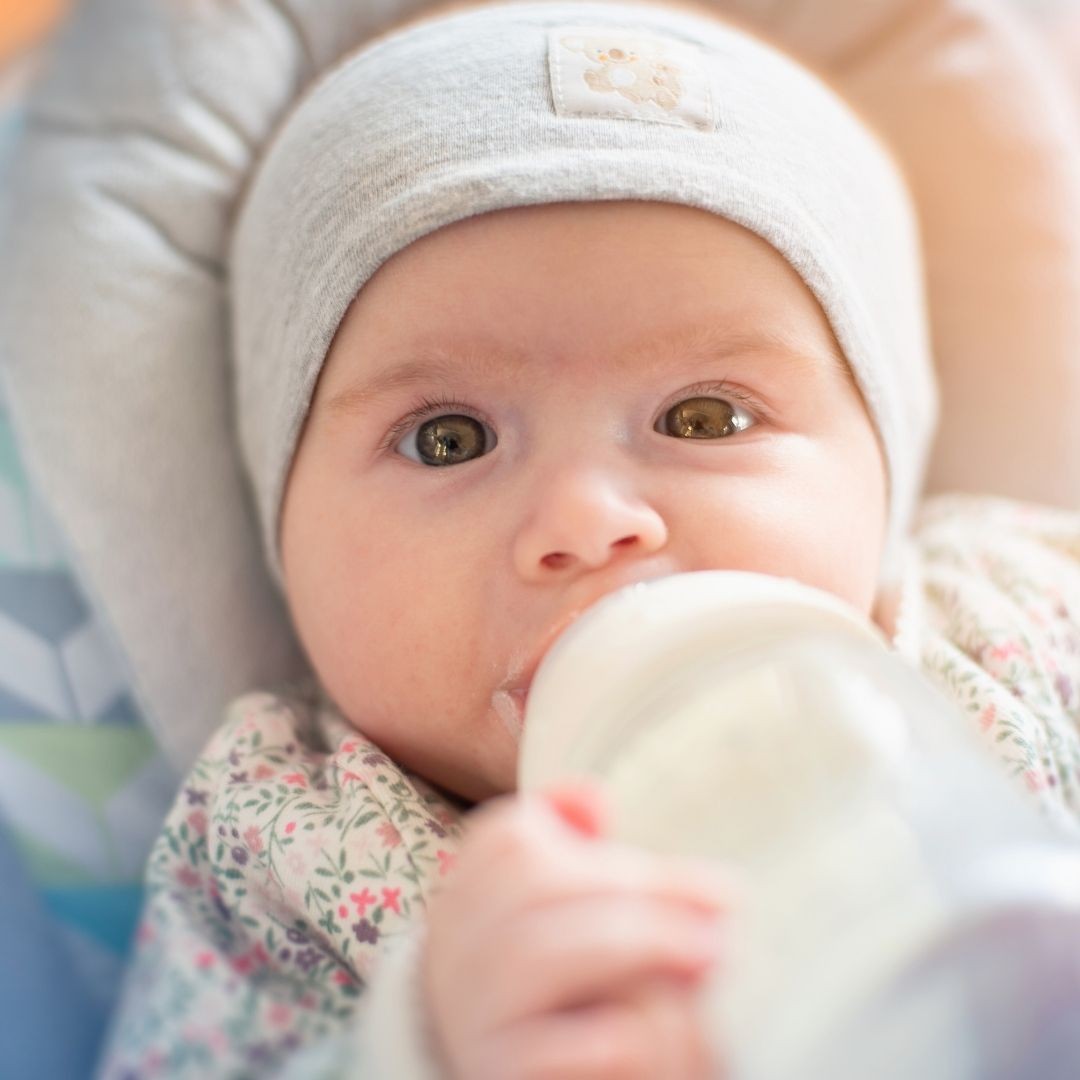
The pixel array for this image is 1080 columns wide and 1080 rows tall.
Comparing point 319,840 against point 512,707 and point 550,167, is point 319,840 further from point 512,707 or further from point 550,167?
point 550,167

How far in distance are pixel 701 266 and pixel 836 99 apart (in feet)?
1.57

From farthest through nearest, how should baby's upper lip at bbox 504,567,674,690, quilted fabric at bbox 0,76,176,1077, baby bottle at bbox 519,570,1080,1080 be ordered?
quilted fabric at bbox 0,76,176,1077
baby's upper lip at bbox 504,567,674,690
baby bottle at bbox 519,570,1080,1080

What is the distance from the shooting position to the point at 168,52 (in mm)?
1450

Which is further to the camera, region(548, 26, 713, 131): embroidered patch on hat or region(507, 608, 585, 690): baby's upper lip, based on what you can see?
region(548, 26, 713, 131): embroidered patch on hat

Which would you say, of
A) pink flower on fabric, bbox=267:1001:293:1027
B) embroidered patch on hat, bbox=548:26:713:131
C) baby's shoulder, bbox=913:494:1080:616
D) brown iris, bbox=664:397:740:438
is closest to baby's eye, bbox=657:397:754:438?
brown iris, bbox=664:397:740:438

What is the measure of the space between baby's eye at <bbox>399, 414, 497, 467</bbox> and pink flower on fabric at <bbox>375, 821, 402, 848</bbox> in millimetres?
314

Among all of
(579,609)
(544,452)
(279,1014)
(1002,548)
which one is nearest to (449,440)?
(544,452)

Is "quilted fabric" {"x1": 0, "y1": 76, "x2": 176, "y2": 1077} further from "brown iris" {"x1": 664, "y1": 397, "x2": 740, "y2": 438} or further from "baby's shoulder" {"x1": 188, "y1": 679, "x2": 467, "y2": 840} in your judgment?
"brown iris" {"x1": 664, "y1": 397, "x2": 740, "y2": 438}

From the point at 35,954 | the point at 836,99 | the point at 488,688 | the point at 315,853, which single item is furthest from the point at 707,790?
the point at 836,99

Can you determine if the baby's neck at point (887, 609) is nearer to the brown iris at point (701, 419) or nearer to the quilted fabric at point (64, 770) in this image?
the brown iris at point (701, 419)

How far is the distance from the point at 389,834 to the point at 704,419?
439mm

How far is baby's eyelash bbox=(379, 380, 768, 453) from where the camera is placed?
1.04 metres

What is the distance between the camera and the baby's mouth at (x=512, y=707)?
97 cm

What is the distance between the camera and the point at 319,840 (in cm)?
101
